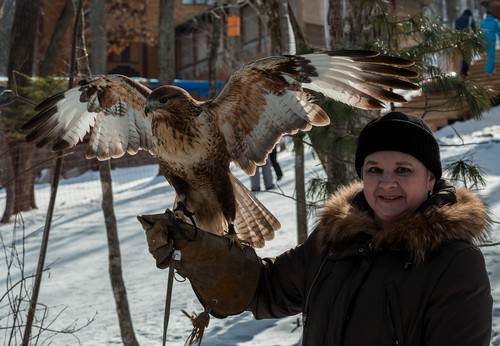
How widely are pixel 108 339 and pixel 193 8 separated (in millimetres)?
24123

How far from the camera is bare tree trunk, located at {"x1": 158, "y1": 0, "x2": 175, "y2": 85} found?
15.1 m

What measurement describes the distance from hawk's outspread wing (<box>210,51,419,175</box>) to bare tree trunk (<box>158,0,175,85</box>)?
1183 centimetres

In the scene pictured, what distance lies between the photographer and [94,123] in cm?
417

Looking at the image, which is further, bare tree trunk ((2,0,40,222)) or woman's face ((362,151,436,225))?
bare tree trunk ((2,0,40,222))

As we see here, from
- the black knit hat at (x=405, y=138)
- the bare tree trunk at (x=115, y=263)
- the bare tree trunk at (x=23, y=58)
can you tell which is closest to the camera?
the black knit hat at (x=405, y=138)

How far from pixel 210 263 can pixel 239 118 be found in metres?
1.23

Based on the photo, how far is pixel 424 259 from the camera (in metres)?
1.96

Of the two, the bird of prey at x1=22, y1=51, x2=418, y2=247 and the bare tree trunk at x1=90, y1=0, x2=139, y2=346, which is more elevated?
the bird of prey at x1=22, y1=51, x2=418, y2=247

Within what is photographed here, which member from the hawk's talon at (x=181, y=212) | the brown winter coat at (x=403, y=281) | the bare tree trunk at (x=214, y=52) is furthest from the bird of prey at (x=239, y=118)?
the bare tree trunk at (x=214, y=52)

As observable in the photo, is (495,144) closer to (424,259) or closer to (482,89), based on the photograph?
(482,89)

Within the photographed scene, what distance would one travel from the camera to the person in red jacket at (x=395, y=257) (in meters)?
1.89

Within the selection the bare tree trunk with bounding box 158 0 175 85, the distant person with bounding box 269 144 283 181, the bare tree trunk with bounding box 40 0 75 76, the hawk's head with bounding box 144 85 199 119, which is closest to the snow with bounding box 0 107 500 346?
the distant person with bounding box 269 144 283 181

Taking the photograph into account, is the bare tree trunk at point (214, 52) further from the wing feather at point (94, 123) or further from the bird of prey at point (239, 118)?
the bird of prey at point (239, 118)

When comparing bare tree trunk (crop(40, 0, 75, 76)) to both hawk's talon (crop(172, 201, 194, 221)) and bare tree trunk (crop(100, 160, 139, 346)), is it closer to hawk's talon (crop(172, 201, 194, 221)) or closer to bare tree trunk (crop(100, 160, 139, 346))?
bare tree trunk (crop(100, 160, 139, 346))
